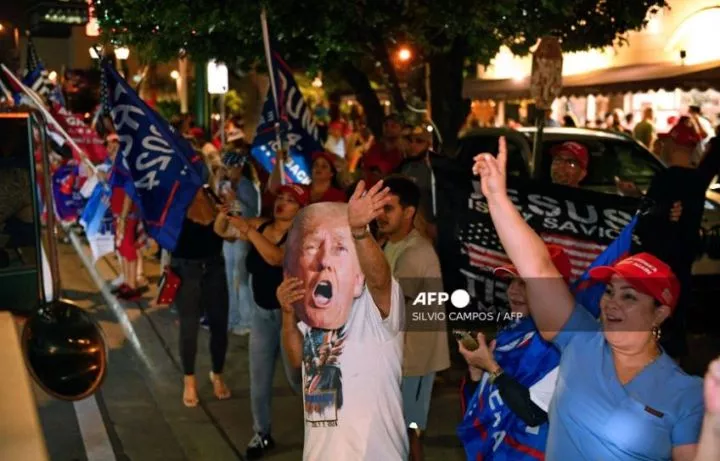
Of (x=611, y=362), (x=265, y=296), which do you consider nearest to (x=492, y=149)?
(x=265, y=296)

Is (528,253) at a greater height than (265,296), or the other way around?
(528,253)

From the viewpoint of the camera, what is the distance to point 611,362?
3229 mm

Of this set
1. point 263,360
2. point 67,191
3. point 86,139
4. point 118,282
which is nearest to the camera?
point 263,360

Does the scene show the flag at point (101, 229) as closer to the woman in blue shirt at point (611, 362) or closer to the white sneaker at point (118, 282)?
the white sneaker at point (118, 282)

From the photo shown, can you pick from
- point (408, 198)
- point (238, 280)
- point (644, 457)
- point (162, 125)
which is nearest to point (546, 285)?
point (644, 457)

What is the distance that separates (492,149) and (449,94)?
0.95m

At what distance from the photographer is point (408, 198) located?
18.4 feet

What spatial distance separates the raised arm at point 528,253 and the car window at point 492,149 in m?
7.80

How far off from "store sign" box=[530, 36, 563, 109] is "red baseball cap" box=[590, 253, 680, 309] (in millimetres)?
6856

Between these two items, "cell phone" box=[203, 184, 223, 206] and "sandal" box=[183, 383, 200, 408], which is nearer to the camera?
"cell phone" box=[203, 184, 223, 206]

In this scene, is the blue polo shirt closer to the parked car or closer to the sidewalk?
the sidewalk

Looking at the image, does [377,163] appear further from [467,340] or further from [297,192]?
[467,340]

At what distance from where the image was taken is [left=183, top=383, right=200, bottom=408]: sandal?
805 cm

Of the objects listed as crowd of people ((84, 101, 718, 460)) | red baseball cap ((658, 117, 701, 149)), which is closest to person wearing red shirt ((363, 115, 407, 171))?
red baseball cap ((658, 117, 701, 149))
